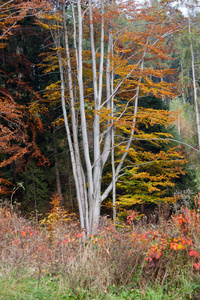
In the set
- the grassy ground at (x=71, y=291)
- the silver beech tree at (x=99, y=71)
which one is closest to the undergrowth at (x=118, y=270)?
the grassy ground at (x=71, y=291)

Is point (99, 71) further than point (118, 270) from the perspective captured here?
Yes

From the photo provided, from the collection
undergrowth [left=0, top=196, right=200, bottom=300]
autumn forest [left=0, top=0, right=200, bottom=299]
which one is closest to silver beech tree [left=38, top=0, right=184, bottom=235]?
autumn forest [left=0, top=0, right=200, bottom=299]

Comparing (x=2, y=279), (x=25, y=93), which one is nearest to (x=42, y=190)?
(x=25, y=93)

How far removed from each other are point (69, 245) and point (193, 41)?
10095 millimetres

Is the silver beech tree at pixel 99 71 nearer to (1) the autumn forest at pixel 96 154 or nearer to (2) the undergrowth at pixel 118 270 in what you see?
(1) the autumn forest at pixel 96 154

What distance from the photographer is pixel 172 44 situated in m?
9.45

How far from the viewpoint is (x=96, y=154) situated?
7.66 m

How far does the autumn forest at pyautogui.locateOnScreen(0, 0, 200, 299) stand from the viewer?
2971mm

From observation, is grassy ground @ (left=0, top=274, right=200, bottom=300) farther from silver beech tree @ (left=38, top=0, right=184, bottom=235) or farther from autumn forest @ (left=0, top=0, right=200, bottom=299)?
silver beech tree @ (left=38, top=0, right=184, bottom=235)

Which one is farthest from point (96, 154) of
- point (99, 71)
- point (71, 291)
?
point (71, 291)

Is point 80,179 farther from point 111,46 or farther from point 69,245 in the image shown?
point 111,46

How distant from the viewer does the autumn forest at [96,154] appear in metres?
2.97

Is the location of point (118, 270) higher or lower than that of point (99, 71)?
lower

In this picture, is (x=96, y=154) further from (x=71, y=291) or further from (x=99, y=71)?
(x=71, y=291)
